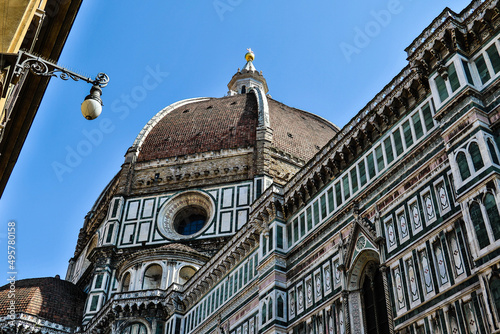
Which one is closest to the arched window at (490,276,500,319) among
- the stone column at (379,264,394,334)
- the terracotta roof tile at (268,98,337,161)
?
the stone column at (379,264,394,334)

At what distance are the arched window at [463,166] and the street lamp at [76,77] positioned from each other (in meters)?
8.56

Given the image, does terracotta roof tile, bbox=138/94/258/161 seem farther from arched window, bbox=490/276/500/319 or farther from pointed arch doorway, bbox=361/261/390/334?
arched window, bbox=490/276/500/319

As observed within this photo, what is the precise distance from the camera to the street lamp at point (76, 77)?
10.5 m

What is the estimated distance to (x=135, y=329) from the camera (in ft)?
97.1

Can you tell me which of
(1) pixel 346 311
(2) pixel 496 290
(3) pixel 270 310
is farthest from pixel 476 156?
(3) pixel 270 310

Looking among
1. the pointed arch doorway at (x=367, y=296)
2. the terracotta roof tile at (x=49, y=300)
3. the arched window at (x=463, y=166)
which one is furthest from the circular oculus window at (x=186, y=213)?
the arched window at (x=463, y=166)

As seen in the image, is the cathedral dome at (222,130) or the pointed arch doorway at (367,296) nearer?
the pointed arch doorway at (367,296)

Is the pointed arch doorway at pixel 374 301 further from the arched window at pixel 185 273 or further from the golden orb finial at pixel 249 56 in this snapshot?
the golden orb finial at pixel 249 56

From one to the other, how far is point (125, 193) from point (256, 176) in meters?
9.60

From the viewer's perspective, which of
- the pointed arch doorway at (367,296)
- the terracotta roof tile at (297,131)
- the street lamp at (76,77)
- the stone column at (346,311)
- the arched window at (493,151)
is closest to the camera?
the street lamp at (76,77)

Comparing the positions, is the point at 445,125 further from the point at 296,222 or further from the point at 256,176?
the point at 256,176

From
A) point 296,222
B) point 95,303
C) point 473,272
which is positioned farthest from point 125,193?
point 473,272

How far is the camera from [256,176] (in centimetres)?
3888

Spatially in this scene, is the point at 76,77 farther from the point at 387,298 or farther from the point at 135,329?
the point at 135,329
